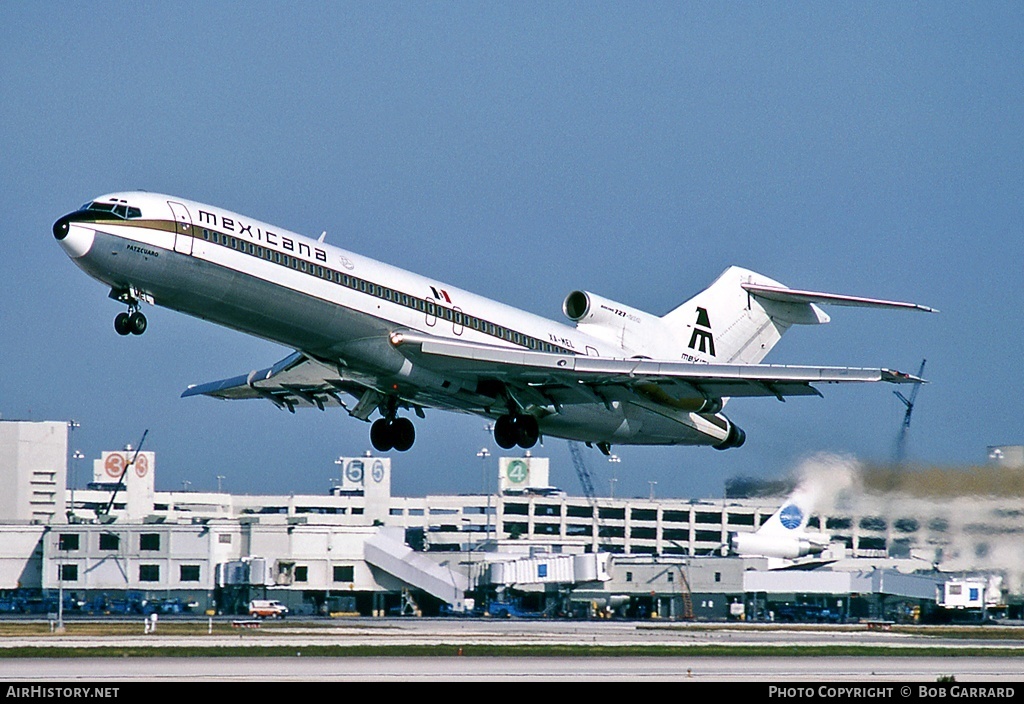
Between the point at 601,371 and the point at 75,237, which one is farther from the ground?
the point at 75,237

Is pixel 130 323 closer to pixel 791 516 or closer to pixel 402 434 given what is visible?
pixel 402 434

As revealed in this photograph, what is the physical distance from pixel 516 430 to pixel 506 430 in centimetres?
23

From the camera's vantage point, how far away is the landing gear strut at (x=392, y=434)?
33562 millimetres

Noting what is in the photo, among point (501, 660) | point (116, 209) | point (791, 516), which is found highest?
point (116, 209)

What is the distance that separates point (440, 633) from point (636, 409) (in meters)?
10.9

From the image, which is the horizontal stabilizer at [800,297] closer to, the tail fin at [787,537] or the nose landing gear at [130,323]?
the tail fin at [787,537]

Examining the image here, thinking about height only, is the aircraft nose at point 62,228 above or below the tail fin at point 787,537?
above

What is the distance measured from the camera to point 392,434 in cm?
3366

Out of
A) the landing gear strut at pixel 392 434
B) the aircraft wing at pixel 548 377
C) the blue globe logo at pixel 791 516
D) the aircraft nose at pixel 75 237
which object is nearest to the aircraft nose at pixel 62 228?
the aircraft nose at pixel 75 237

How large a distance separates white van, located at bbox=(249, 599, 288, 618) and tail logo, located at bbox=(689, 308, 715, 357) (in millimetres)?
21255

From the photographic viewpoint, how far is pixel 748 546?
53.2 metres

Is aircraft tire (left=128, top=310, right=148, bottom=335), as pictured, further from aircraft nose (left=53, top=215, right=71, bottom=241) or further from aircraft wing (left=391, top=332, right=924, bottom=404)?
aircraft wing (left=391, top=332, right=924, bottom=404)

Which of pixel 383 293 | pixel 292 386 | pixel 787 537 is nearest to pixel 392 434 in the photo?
pixel 292 386

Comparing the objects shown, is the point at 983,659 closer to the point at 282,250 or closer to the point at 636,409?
the point at 636,409
